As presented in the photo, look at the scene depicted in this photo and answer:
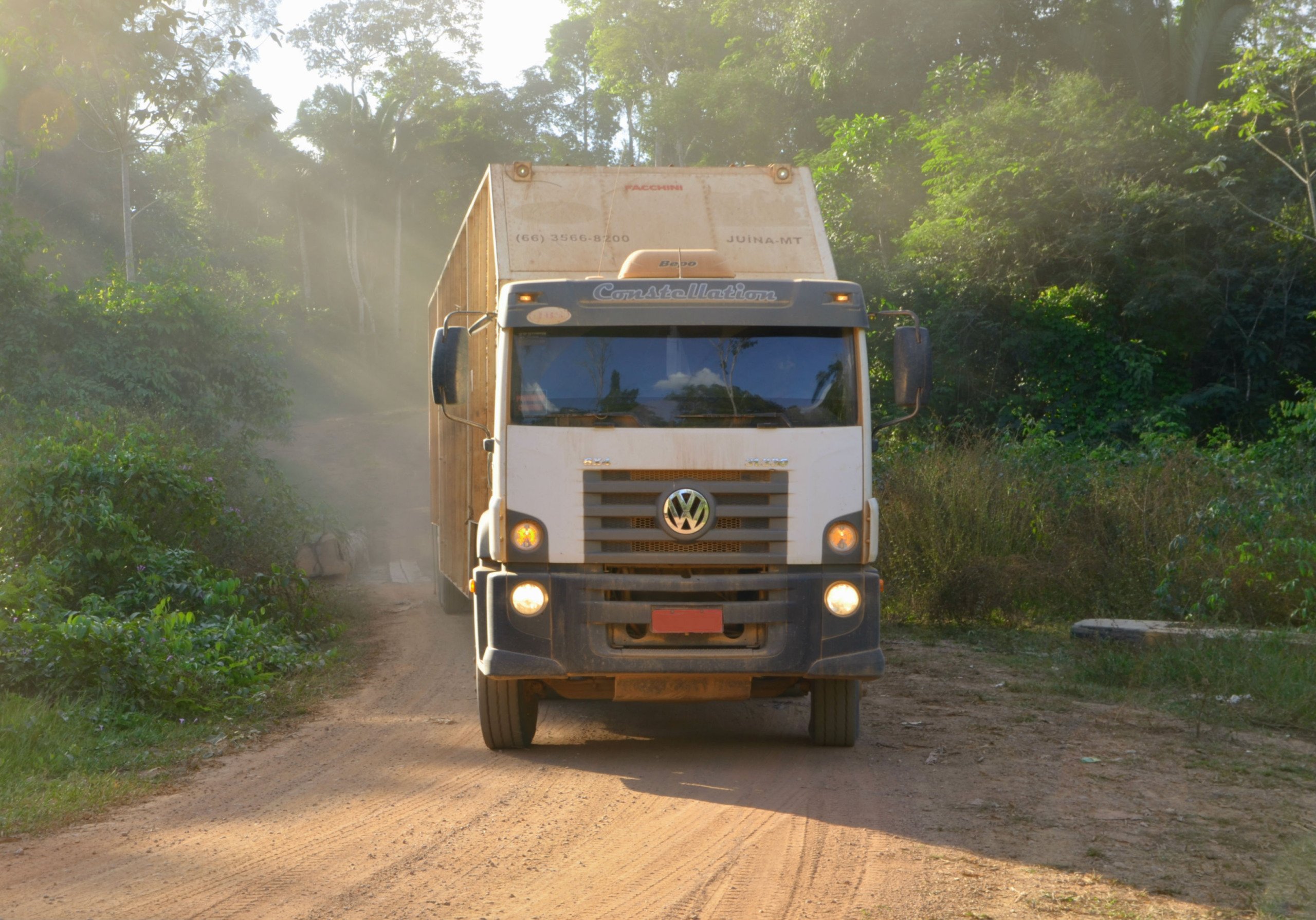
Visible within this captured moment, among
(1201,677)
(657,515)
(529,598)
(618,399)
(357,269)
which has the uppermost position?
(357,269)

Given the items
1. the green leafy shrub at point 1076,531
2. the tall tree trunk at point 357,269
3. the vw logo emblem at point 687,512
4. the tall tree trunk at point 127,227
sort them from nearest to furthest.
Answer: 1. the vw logo emblem at point 687,512
2. the green leafy shrub at point 1076,531
3. the tall tree trunk at point 127,227
4. the tall tree trunk at point 357,269

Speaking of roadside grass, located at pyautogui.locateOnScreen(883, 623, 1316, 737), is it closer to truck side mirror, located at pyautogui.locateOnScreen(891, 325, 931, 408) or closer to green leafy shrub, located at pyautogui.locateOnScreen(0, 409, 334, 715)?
truck side mirror, located at pyautogui.locateOnScreen(891, 325, 931, 408)

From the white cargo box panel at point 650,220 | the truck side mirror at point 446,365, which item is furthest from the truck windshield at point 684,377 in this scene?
the white cargo box panel at point 650,220

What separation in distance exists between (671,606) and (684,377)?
1.25 m

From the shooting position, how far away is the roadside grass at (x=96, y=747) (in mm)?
5941

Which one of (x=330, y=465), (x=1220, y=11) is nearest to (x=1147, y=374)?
(x=1220, y=11)

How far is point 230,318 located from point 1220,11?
21.7 m

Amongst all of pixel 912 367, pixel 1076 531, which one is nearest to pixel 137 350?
pixel 1076 531

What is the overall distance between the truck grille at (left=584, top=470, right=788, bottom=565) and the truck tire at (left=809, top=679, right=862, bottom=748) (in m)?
1.02

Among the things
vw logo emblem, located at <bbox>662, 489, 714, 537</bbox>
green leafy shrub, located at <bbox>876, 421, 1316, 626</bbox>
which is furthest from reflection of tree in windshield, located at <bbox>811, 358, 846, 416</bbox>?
green leafy shrub, located at <bbox>876, 421, 1316, 626</bbox>

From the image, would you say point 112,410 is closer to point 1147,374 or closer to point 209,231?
point 1147,374

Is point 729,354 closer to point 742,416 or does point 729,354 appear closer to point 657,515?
point 742,416

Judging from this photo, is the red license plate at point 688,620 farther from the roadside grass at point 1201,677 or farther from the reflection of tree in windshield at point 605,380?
the roadside grass at point 1201,677

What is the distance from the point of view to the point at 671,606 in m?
6.50
